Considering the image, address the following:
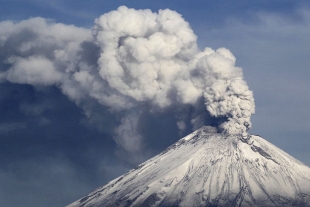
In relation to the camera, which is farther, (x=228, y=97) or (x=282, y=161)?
(x=282, y=161)

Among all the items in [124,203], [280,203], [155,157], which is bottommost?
[280,203]

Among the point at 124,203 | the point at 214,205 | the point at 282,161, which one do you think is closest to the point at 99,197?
the point at 124,203

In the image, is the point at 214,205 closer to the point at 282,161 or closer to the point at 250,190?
the point at 250,190

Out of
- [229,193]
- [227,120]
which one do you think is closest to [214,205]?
[229,193]

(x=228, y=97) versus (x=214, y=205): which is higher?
(x=228, y=97)

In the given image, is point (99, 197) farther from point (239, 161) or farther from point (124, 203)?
point (239, 161)

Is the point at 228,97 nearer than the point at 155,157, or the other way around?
the point at 228,97
